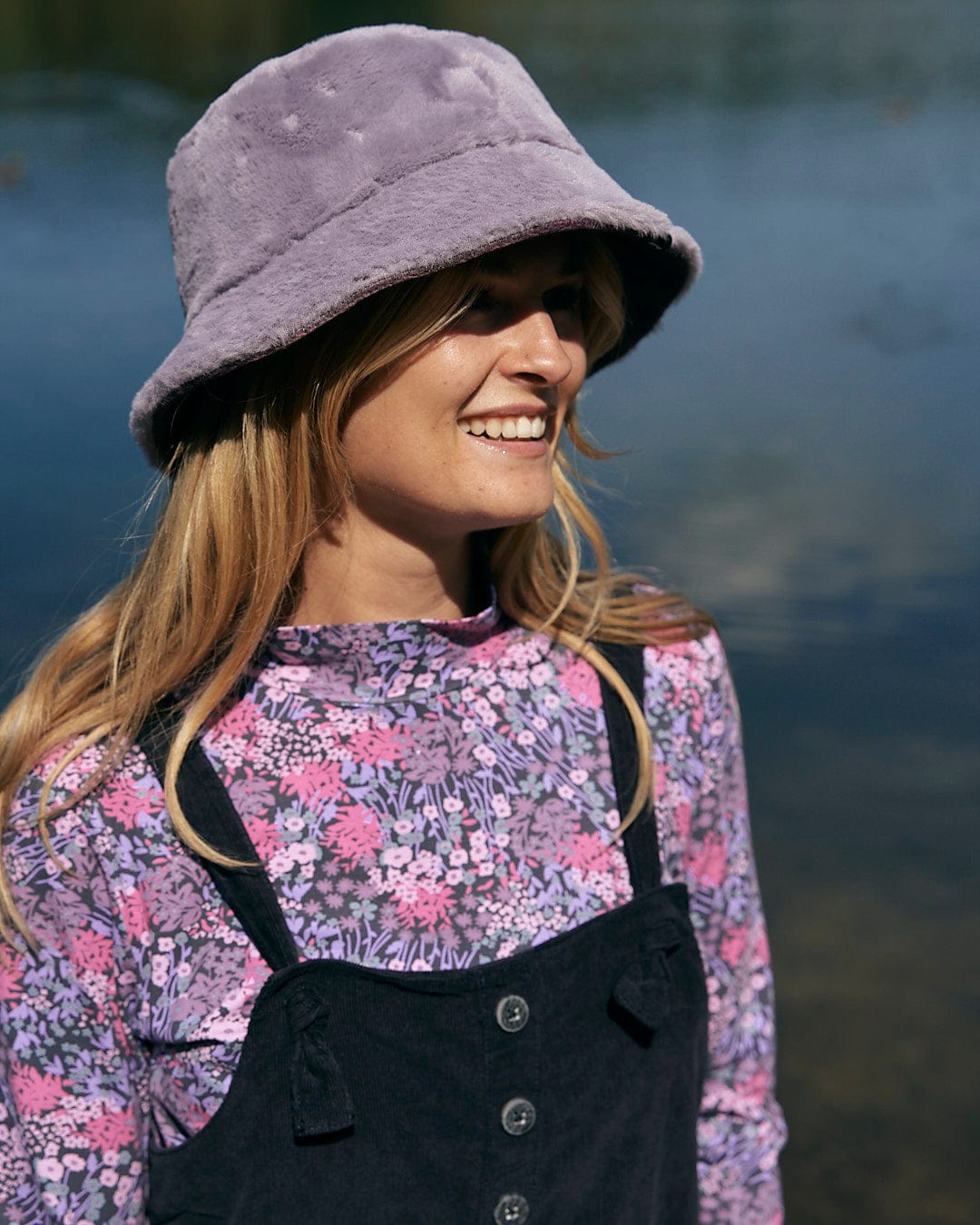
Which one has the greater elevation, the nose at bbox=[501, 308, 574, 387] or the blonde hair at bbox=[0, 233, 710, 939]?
the nose at bbox=[501, 308, 574, 387]

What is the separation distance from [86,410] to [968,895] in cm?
302

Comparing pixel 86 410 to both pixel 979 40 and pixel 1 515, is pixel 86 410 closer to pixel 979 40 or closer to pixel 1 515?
pixel 1 515

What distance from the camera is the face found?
141 centimetres

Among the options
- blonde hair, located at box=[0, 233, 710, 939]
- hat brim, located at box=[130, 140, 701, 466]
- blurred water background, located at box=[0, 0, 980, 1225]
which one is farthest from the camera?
blurred water background, located at box=[0, 0, 980, 1225]

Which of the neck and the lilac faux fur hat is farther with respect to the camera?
the neck

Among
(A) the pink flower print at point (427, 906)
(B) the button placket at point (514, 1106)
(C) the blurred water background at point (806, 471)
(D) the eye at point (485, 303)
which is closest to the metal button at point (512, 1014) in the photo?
(B) the button placket at point (514, 1106)

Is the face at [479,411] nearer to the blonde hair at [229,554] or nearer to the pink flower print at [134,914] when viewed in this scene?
the blonde hair at [229,554]

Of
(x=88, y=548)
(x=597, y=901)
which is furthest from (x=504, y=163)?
(x=88, y=548)

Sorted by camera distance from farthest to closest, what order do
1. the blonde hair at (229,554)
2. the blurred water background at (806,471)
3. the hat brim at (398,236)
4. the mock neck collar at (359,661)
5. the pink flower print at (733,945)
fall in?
the blurred water background at (806,471) < the pink flower print at (733,945) < the mock neck collar at (359,661) < the blonde hair at (229,554) < the hat brim at (398,236)

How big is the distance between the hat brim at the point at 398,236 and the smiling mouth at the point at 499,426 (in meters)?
0.18

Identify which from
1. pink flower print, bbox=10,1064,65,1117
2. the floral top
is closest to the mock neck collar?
the floral top

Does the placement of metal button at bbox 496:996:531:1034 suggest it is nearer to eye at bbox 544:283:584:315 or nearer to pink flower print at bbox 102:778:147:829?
pink flower print at bbox 102:778:147:829

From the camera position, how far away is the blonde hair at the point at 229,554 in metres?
1.39

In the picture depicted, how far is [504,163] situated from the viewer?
4.34ft
